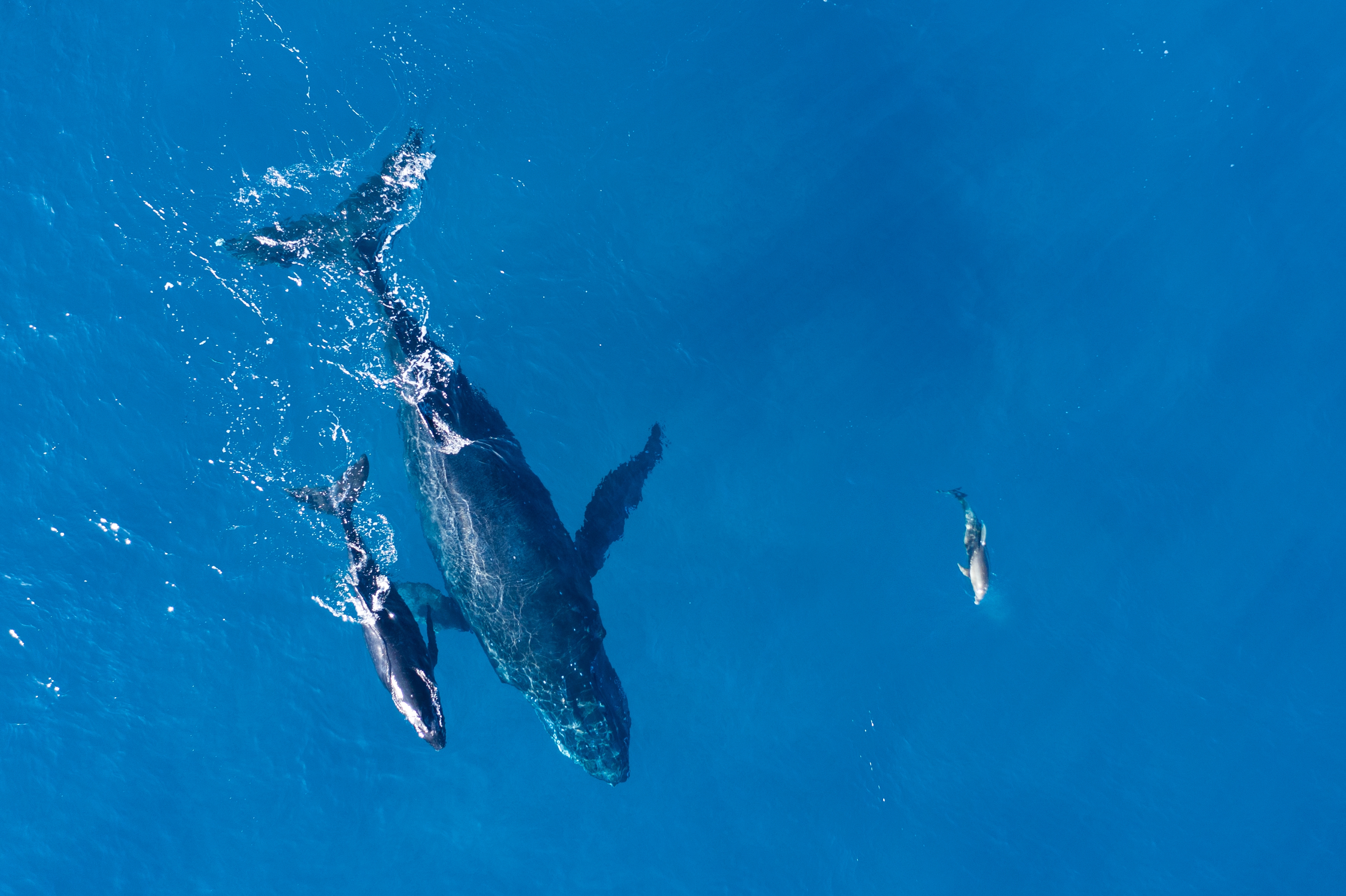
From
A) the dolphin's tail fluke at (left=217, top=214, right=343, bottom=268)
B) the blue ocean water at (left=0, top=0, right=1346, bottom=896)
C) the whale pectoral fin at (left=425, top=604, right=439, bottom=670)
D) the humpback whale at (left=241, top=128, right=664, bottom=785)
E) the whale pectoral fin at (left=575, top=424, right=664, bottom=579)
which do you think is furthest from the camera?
the blue ocean water at (left=0, top=0, right=1346, bottom=896)

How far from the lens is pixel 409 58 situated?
945 inches

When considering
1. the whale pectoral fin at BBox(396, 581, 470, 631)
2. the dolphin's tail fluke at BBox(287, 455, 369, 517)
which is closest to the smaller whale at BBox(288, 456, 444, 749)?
the dolphin's tail fluke at BBox(287, 455, 369, 517)

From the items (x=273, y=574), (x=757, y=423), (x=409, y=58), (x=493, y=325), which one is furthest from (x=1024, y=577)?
(x=409, y=58)

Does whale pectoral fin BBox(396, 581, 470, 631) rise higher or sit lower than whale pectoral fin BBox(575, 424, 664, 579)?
lower

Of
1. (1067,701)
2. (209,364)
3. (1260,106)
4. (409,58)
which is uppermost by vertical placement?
(1260,106)

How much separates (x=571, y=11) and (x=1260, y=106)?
75.5ft

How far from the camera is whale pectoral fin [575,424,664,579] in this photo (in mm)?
22219

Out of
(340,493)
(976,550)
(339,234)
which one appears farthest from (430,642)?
(976,550)

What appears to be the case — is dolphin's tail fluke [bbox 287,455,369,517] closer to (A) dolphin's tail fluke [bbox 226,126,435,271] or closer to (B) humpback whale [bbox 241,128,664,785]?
(B) humpback whale [bbox 241,128,664,785]

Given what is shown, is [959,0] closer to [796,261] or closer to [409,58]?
[796,261]

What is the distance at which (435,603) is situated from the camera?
21031mm

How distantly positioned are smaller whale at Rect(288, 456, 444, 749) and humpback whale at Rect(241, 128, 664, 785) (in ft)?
4.97

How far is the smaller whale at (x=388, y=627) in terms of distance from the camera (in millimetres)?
18016

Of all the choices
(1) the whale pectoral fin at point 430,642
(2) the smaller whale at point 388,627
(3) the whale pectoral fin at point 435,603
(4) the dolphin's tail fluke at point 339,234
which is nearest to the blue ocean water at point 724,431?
(4) the dolphin's tail fluke at point 339,234
